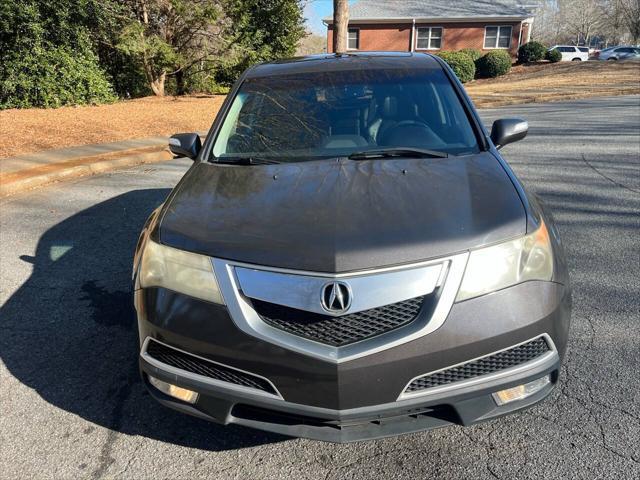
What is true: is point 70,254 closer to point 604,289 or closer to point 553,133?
point 604,289

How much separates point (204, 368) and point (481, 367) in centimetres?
108

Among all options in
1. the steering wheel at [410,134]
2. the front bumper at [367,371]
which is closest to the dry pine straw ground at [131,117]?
the steering wheel at [410,134]

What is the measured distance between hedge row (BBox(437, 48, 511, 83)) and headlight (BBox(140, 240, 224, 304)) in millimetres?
24857

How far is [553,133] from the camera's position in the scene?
9.59m

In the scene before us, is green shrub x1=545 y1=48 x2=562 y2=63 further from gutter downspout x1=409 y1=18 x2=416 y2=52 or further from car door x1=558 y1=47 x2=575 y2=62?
car door x1=558 y1=47 x2=575 y2=62

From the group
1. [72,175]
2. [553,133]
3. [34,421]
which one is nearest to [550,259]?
[34,421]

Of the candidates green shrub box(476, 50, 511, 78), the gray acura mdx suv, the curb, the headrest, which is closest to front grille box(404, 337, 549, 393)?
the gray acura mdx suv

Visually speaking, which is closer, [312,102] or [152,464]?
[152,464]

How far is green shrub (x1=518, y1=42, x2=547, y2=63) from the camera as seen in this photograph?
101 feet

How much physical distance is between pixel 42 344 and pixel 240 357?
1958 millimetres

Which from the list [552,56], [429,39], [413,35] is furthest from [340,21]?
[552,56]

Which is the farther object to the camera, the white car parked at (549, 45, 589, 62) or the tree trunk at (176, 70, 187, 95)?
the white car parked at (549, 45, 589, 62)

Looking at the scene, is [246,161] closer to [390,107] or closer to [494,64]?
[390,107]

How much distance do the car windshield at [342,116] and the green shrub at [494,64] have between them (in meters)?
26.1
